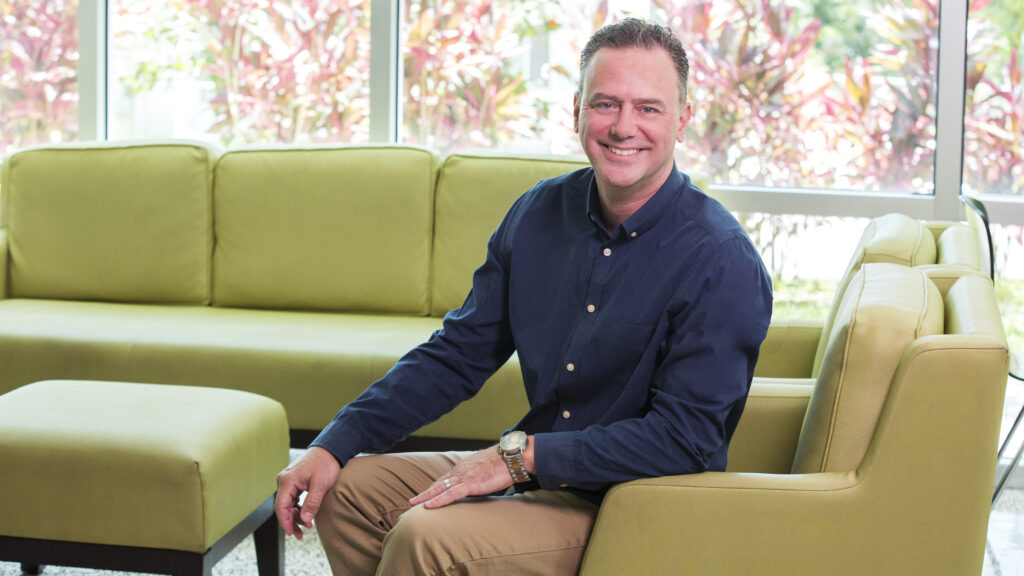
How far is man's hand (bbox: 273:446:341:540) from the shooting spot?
1.60 meters

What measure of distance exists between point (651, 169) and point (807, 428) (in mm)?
460

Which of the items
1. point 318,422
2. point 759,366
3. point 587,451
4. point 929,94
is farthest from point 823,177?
point 587,451

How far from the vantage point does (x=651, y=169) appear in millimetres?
1595

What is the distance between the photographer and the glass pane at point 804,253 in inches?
142

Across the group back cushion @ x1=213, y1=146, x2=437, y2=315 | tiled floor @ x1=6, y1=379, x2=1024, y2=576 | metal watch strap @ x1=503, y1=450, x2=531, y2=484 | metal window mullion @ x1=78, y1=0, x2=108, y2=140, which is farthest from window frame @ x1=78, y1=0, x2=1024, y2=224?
metal watch strap @ x1=503, y1=450, x2=531, y2=484

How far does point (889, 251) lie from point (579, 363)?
89 cm

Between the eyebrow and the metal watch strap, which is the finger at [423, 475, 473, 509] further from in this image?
the eyebrow

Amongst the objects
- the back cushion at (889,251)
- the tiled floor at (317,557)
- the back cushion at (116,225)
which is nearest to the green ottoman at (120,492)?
the tiled floor at (317,557)

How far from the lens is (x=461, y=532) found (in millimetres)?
1412

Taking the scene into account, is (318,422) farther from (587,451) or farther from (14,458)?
(587,451)

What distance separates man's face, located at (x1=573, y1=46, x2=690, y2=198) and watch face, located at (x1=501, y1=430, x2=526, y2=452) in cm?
41

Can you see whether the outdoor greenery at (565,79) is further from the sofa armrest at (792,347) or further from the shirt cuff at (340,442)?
the shirt cuff at (340,442)

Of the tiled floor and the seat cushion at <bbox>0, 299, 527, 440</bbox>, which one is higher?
the seat cushion at <bbox>0, 299, 527, 440</bbox>

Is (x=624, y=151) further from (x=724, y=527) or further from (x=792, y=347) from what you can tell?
(x=792, y=347)
